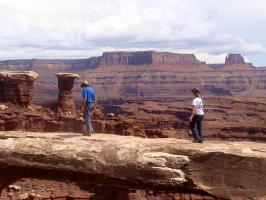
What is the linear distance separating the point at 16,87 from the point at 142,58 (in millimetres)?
96910

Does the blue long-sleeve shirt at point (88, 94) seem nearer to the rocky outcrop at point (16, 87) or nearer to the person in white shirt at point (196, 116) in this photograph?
the person in white shirt at point (196, 116)

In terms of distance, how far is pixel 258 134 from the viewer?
53000 mm

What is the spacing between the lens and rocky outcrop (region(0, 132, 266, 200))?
24.0ft

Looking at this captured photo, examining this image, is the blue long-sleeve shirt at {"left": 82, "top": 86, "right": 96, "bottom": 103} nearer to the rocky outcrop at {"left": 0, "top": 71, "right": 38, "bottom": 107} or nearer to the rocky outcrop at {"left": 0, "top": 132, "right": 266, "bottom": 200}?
the rocky outcrop at {"left": 0, "top": 132, "right": 266, "bottom": 200}

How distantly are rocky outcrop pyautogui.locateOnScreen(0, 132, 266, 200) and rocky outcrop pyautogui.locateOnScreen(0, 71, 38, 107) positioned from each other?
25380 mm

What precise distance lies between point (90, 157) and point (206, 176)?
1872 millimetres

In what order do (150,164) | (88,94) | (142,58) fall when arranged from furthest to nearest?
(142,58), (88,94), (150,164)

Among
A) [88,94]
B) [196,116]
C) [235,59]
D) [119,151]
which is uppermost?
[235,59]


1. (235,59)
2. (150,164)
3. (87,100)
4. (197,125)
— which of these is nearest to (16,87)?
(87,100)

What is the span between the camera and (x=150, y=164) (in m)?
7.68

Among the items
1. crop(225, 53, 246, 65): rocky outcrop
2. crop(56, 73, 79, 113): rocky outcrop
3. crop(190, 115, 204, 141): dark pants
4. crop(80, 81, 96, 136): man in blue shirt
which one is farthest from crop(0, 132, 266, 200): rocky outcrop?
crop(225, 53, 246, 65): rocky outcrop

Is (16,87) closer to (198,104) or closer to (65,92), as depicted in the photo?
(65,92)

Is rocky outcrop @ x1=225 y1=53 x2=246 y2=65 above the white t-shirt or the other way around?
above

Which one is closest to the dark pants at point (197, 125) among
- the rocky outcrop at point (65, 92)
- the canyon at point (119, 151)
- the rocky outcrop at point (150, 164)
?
the canyon at point (119, 151)
